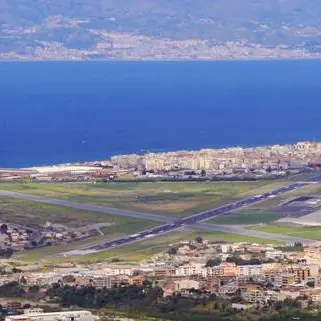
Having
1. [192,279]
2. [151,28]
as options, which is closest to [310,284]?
[192,279]

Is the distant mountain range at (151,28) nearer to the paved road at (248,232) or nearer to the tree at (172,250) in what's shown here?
the paved road at (248,232)

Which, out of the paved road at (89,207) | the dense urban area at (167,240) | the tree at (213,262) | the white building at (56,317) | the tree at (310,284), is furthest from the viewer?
the paved road at (89,207)

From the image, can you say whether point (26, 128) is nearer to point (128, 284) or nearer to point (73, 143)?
point (73, 143)

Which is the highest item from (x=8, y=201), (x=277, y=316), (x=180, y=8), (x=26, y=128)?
(x=180, y=8)

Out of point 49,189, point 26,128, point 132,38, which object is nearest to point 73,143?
point 26,128

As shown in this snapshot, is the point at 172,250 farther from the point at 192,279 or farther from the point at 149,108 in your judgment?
the point at 149,108

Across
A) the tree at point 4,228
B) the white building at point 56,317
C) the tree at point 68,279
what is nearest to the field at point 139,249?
the tree at point 4,228
